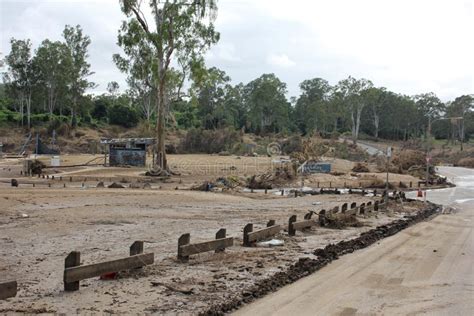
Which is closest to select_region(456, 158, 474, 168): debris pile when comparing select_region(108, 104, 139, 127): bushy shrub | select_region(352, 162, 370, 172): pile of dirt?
select_region(352, 162, 370, 172): pile of dirt

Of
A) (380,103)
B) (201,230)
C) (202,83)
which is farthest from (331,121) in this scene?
(201,230)

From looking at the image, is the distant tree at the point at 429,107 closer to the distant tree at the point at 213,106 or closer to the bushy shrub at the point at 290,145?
the distant tree at the point at 213,106

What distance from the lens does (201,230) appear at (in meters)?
15.9

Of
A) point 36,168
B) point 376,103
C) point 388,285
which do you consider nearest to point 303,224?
point 388,285

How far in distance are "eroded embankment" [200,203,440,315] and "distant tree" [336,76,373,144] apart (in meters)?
101

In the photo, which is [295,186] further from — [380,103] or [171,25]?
[380,103]

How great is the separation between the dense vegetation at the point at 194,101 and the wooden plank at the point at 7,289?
36.3m

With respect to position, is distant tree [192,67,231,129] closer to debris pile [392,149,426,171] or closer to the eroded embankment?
debris pile [392,149,426,171]

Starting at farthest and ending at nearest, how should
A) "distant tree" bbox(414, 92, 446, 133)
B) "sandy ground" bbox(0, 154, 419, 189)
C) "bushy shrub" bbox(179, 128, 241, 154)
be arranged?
1. "distant tree" bbox(414, 92, 446, 133)
2. "bushy shrub" bbox(179, 128, 241, 154)
3. "sandy ground" bbox(0, 154, 419, 189)

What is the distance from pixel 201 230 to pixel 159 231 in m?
1.35

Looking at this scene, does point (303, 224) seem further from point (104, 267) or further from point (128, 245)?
point (104, 267)

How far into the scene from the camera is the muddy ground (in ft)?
26.5

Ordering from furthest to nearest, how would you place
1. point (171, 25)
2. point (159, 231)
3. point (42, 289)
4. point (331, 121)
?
point (331, 121)
point (171, 25)
point (159, 231)
point (42, 289)

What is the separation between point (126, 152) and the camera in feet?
166
